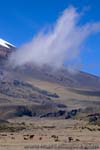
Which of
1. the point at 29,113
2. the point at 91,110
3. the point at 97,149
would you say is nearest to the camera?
the point at 97,149

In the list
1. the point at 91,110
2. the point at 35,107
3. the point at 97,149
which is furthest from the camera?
the point at 35,107

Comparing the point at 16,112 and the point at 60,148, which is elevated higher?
the point at 16,112

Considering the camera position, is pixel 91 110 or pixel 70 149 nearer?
pixel 70 149

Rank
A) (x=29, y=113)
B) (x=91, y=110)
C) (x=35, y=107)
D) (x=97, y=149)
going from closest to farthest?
1. (x=97, y=149)
2. (x=91, y=110)
3. (x=29, y=113)
4. (x=35, y=107)

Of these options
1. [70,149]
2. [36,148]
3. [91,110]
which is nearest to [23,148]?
[36,148]

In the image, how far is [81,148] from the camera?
4006 centimetres

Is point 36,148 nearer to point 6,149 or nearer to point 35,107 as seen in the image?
point 6,149

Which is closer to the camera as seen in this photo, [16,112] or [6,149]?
[6,149]

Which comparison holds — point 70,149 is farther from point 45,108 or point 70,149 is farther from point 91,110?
point 45,108

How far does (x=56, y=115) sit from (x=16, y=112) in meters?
14.5

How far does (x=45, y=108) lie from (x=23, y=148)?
156474 millimetres

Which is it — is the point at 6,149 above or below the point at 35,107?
below

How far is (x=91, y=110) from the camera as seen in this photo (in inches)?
6358

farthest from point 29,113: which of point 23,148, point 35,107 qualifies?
point 23,148
